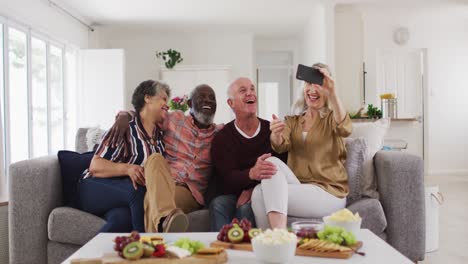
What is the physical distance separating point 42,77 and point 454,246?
18.8 feet

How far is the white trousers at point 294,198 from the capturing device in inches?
91.7

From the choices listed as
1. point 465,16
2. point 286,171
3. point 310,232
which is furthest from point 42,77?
point 465,16

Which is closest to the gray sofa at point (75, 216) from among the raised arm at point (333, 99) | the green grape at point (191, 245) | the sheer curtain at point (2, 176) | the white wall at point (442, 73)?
the raised arm at point (333, 99)

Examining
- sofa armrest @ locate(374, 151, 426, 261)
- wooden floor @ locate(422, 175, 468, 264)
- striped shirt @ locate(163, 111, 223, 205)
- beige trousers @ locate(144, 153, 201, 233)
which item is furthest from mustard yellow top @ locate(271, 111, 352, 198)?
wooden floor @ locate(422, 175, 468, 264)

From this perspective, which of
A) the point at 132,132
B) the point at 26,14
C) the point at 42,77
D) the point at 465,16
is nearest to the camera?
the point at 132,132

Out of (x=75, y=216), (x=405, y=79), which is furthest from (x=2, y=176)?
(x=405, y=79)

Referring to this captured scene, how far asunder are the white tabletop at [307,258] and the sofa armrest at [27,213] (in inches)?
33.4

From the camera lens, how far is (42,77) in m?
7.16

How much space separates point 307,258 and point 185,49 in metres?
9.13

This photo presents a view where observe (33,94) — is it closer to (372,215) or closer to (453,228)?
(453,228)

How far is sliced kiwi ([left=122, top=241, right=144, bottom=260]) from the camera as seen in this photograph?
151 centimetres

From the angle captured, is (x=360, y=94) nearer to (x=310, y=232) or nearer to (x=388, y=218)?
(x=388, y=218)

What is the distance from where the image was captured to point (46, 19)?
7.15 m

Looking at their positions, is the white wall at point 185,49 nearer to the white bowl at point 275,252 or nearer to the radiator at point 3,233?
the radiator at point 3,233
